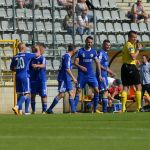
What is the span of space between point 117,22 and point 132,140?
69.8 ft

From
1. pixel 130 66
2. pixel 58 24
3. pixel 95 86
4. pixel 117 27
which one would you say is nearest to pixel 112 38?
pixel 117 27

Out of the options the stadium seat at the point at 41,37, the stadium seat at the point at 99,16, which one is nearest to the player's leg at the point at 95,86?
the stadium seat at the point at 41,37

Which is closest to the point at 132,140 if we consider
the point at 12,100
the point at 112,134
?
the point at 112,134

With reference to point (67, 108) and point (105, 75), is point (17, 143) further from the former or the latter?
point (67, 108)

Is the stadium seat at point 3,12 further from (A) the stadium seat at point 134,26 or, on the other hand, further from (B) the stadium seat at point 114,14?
(A) the stadium seat at point 134,26

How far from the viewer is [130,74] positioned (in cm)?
1862

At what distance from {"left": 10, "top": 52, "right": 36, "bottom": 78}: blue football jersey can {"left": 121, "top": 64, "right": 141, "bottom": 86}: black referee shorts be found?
7.45 ft

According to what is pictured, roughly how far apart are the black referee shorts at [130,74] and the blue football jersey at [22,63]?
2.27 metres

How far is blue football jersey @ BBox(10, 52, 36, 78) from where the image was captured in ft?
61.5

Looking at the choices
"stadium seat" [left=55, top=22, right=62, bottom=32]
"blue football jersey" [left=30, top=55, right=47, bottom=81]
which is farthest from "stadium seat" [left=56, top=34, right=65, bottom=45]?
"blue football jersey" [left=30, top=55, right=47, bottom=81]

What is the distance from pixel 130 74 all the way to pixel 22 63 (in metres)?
2.60

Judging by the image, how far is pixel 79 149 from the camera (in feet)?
23.4

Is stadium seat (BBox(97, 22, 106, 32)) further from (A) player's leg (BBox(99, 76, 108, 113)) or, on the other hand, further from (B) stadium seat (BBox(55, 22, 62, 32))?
(A) player's leg (BBox(99, 76, 108, 113))

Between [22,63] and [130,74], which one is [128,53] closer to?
[130,74]
